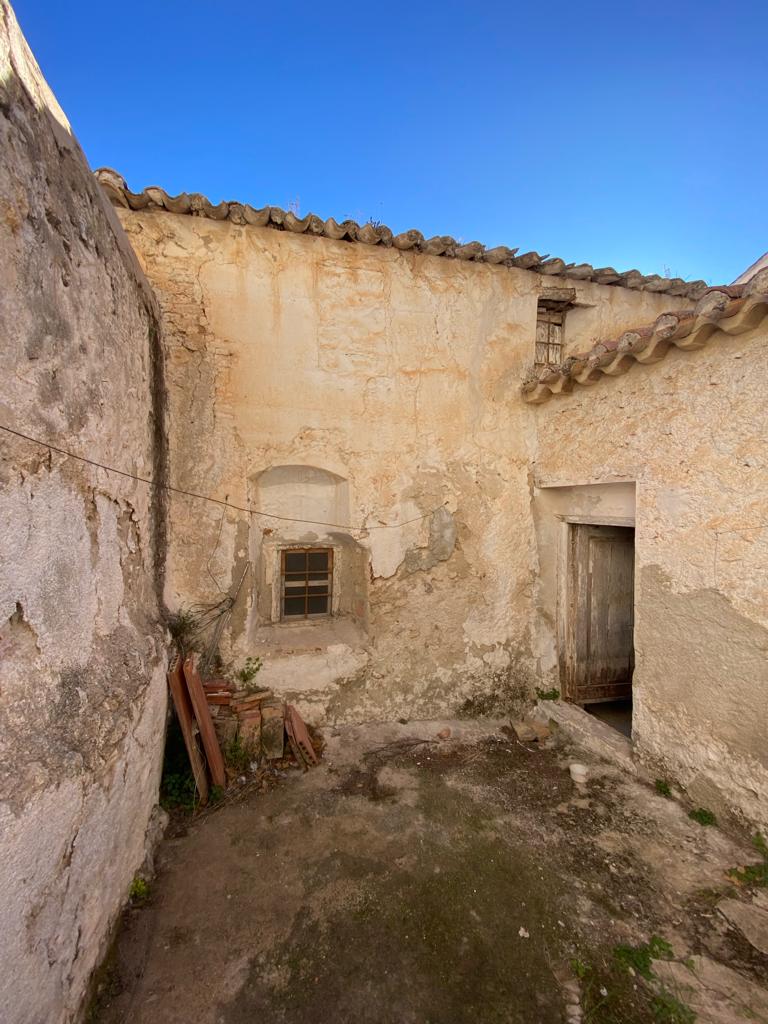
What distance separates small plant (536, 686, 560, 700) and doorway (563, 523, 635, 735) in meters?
0.10

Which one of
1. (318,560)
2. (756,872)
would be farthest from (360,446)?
(756,872)

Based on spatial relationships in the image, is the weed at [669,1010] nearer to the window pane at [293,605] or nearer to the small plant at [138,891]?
the small plant at [138,891]

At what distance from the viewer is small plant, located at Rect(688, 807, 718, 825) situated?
3.13 m

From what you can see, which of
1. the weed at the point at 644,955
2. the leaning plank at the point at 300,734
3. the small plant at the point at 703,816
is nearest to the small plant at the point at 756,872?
the small plant at the point at 703,816

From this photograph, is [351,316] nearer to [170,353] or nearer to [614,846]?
[170,353]

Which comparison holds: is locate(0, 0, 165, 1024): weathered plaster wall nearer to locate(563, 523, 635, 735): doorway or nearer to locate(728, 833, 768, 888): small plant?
locate(728, 833, 768, 888): small plant

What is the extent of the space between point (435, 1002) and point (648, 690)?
8.59 feet

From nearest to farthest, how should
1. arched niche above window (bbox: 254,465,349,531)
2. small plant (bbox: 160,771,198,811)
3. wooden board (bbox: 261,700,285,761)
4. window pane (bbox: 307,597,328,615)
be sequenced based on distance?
small plant (bbox: 160,771,198,811) → wooden board (bbox: 261,700,285,761) → arched niche above window (bbox: 254,465,349,531) → window pane (bbox: 307,597,328,615)

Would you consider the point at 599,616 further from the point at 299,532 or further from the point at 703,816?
the point at 299,532

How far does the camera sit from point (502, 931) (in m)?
2.46

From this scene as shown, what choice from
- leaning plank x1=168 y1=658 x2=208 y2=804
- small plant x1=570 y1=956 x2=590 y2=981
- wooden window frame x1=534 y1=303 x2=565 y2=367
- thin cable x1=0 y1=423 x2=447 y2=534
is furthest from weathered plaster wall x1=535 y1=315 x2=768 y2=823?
leaning plank x1=168 y1=658 x2=208 y2=804

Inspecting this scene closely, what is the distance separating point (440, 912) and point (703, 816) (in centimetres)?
210

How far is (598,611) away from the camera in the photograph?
4.78 meters

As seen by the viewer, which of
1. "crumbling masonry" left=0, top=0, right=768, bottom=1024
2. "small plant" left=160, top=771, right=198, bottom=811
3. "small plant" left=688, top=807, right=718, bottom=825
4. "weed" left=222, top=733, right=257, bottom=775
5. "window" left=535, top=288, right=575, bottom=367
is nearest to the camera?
"crumbling masonry" left=0, top=0, right=768, bottom=1024
